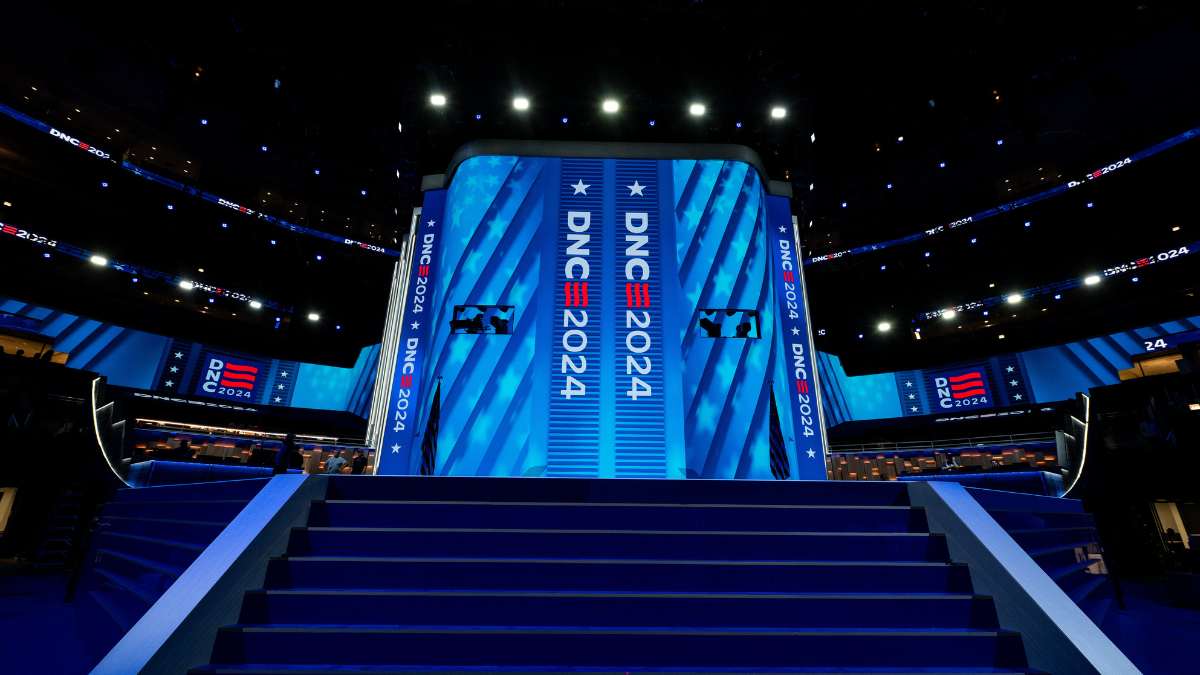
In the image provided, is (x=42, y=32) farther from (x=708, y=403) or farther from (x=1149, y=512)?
(x=1149, y=512)

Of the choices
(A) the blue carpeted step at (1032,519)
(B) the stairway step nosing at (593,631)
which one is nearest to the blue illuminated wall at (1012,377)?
(A) the blue carpeted step at (1032,519)

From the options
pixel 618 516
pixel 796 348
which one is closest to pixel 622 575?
pixel 618 516

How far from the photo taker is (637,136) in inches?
423

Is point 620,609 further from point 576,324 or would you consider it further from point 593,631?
point 576,324

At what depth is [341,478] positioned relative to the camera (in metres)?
3.87

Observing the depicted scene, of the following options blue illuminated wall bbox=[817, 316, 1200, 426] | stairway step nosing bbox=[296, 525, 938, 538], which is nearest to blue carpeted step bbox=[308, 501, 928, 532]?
stairway step nosing bbox=[296, 525, 938, 538]

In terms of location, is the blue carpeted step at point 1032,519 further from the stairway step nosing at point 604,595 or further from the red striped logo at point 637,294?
the red striped logo at point 637,294

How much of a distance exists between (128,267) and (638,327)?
21639mm

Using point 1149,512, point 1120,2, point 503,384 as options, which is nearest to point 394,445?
point 503,384

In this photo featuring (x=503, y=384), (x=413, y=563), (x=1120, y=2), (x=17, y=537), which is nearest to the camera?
(x=413, y=563)

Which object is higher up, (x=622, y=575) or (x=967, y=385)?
(x=967, y=385)

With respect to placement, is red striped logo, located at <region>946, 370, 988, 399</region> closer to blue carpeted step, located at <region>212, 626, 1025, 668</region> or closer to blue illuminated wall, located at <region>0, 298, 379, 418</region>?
blue carpeted step, located at <region>212, 626, 1025, 668</region>

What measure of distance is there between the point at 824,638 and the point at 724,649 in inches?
19.6

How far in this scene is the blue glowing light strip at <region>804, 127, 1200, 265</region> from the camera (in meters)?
16.5
